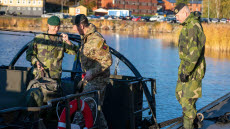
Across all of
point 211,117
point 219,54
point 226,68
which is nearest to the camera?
point 211,117

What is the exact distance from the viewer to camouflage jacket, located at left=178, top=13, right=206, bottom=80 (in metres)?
5.50

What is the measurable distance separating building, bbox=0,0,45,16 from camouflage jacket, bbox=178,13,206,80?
3418 inches

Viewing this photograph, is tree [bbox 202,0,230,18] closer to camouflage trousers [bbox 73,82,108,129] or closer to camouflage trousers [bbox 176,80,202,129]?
camouflage trousers [bbox 176,80,202,129]

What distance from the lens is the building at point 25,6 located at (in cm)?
8981

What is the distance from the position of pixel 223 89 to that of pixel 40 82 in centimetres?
1054

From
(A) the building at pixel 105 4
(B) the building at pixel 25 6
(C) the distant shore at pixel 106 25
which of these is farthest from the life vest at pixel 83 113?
(A) the building at pixel 105 4

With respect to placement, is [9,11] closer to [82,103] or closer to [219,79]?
[219,79]

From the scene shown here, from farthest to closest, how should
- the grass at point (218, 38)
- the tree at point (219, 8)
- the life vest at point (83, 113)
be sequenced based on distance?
1. the tree at point (219, 8)
2. the grass at point (218, 38)
3. the life vest at point (83, 113)

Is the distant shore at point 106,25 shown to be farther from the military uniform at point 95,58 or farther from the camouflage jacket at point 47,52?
the military uniform at point 95,58

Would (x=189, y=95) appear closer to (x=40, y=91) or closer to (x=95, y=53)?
(x=95, y=53)

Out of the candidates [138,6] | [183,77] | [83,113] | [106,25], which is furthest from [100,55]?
[138,6]

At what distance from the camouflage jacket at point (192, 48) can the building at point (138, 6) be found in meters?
104

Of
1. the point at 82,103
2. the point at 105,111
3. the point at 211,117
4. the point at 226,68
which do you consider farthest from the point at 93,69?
the point at 226,68

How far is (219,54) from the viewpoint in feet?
87.3
